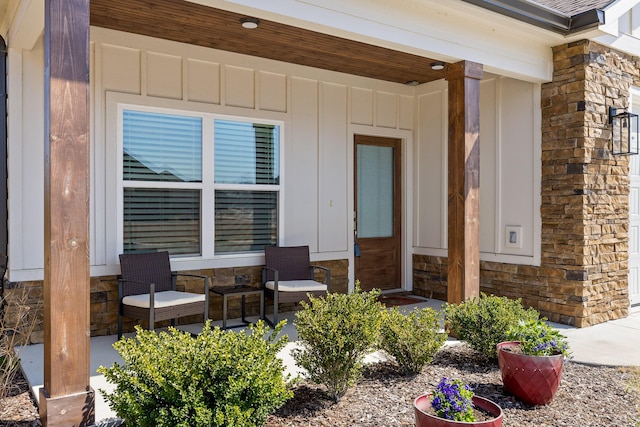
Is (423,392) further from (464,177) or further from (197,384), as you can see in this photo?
(464,177)

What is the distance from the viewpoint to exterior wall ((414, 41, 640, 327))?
552 cm

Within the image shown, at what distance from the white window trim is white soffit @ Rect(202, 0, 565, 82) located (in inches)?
67.4

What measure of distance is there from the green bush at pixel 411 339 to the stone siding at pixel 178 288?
2383mm

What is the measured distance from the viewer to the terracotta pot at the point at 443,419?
2.53 m

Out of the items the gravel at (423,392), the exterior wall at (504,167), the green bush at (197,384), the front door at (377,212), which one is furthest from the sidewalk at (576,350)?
the front door at (377,212)

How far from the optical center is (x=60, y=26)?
2.91 m

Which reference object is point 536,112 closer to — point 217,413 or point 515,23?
point 515,23

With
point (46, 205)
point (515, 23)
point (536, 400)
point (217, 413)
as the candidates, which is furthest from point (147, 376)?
point (515, 23)

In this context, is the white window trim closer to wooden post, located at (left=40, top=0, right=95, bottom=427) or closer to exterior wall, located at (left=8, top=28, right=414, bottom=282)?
exterior wall, located at (left=8, top=28, right=414, bottom=282)

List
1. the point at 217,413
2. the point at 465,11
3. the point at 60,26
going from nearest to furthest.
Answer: the point at 217,413
the point at 60,26
the point at 465,11

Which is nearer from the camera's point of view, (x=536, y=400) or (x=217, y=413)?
(x=217, y=413)

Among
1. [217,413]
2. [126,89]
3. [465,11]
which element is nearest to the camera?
[217,413]

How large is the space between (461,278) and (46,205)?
3.61 meters

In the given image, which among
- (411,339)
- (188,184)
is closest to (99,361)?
(188,184)
